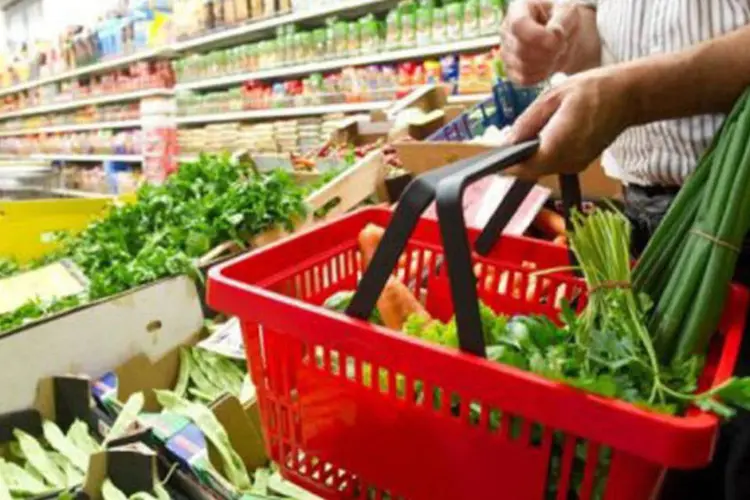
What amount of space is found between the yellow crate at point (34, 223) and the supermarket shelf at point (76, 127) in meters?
4.26

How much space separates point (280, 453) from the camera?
737 millimetres

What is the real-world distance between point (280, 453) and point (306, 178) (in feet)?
6.23

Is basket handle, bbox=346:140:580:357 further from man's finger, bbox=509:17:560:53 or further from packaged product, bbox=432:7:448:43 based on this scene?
packaged product, bbox=432:7:448:43

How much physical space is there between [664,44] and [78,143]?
8678 mm

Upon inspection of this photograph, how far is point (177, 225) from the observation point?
2.06m

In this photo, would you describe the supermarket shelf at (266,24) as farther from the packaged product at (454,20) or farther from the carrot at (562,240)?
the carrot at (562,240)

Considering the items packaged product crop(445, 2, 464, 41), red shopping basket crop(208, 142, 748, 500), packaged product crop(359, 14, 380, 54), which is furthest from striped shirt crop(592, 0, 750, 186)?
packaged product crop(359, 14, 380, 54)

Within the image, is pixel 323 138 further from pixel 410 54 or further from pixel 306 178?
pixel 306 178

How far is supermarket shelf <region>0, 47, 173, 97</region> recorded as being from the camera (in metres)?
6.54

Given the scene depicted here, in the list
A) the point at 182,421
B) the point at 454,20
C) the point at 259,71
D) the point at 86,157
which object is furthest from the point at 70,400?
the point at 86,157

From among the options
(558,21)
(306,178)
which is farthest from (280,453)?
(306,178)

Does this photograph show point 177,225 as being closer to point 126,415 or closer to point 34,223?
point 126,415

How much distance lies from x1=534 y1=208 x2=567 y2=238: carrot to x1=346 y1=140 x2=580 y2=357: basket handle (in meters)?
0.96

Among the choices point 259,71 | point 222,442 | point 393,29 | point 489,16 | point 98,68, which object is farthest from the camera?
point 98,68
